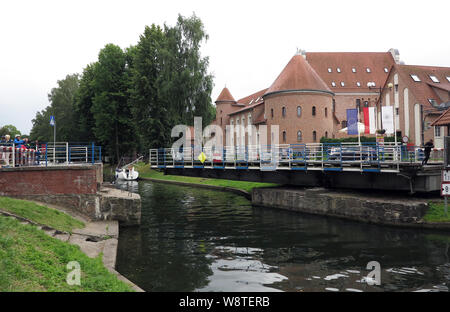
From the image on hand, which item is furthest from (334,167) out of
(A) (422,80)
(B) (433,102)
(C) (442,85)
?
(C) (442,85)

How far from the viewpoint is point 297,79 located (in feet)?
143

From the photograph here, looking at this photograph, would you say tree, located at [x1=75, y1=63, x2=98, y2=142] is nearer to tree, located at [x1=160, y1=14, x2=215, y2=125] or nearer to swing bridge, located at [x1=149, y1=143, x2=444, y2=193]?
tree, located at [x1=160, y1=14, x2=215, y2=125]

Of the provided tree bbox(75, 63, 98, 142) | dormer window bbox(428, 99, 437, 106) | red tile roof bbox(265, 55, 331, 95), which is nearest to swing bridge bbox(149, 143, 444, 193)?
red tile roof bbox(265, 55, 331, 95)

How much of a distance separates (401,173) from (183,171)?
13955 mm

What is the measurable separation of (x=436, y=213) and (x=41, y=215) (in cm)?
1631

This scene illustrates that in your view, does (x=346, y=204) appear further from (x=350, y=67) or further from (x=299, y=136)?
(x=350, y=67)

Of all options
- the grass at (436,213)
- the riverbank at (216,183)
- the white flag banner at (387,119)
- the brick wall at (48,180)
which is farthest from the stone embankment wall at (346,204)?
the brick wall at (48,180)

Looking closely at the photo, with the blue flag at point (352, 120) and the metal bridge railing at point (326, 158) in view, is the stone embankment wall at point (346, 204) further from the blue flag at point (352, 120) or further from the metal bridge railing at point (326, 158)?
the blue flag at point (352, 120)

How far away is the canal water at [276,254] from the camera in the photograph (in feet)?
32.6

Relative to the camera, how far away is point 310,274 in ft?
35.2

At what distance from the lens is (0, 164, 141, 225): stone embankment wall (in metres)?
16.2
